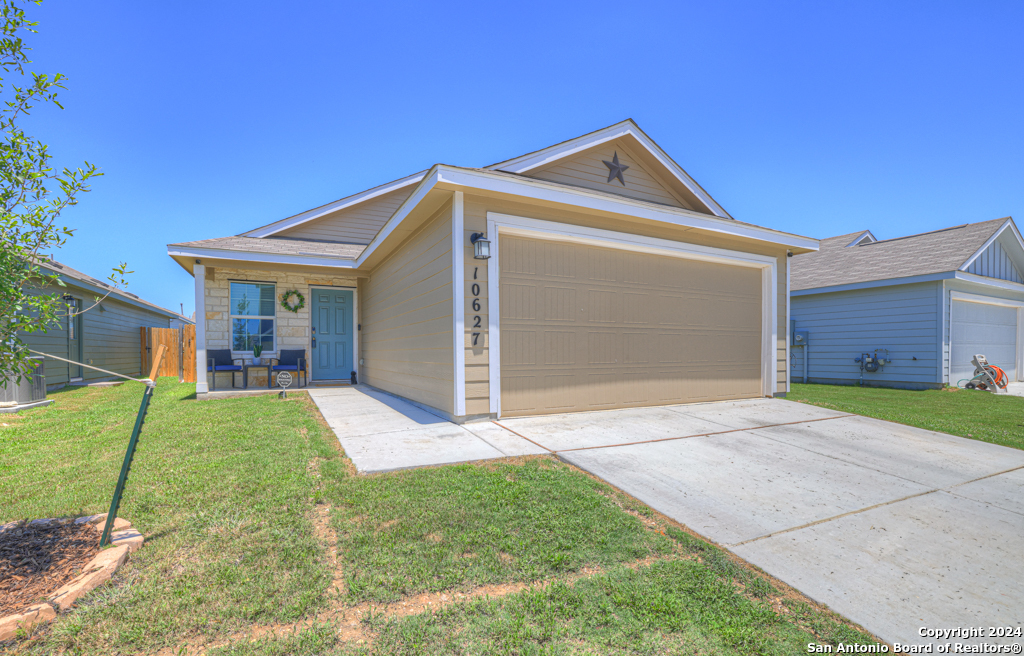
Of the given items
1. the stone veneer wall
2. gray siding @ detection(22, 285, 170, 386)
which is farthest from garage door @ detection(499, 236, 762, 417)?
gray siding @ detection(22, 285, 170, 386)

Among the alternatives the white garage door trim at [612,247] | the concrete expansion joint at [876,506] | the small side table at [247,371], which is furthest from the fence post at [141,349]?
the concrete expansion joint at [876,506]

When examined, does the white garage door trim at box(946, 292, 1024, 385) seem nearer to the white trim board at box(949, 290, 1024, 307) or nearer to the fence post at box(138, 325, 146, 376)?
the white trim board at box(949, 290, 1024, 307)

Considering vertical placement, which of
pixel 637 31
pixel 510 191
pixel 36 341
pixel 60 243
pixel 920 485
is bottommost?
pixel 920 485

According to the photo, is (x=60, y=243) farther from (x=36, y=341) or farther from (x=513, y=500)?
(x=36, y=341)

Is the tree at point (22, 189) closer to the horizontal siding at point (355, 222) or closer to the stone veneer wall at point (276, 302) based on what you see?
the stone veneer wall at point (276, 302)

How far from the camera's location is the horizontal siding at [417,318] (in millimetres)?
5473

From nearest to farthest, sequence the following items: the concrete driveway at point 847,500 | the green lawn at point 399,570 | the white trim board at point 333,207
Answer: the green lawn at point 399,570
the concrete driveway at point 847,500
the white trim board at point 333,207

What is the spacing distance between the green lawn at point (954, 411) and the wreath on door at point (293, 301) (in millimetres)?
10165

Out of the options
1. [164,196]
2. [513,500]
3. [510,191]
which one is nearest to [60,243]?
[513,500]

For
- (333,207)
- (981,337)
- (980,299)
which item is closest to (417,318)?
(333,207)

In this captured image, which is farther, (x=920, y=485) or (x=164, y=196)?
(x=164, y=196)

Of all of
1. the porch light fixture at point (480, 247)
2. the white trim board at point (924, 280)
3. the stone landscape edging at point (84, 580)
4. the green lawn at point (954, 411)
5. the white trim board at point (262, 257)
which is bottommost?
the green lawn at point (954, 411)

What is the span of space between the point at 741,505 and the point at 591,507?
3.55 feet

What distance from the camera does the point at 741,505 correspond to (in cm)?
296
